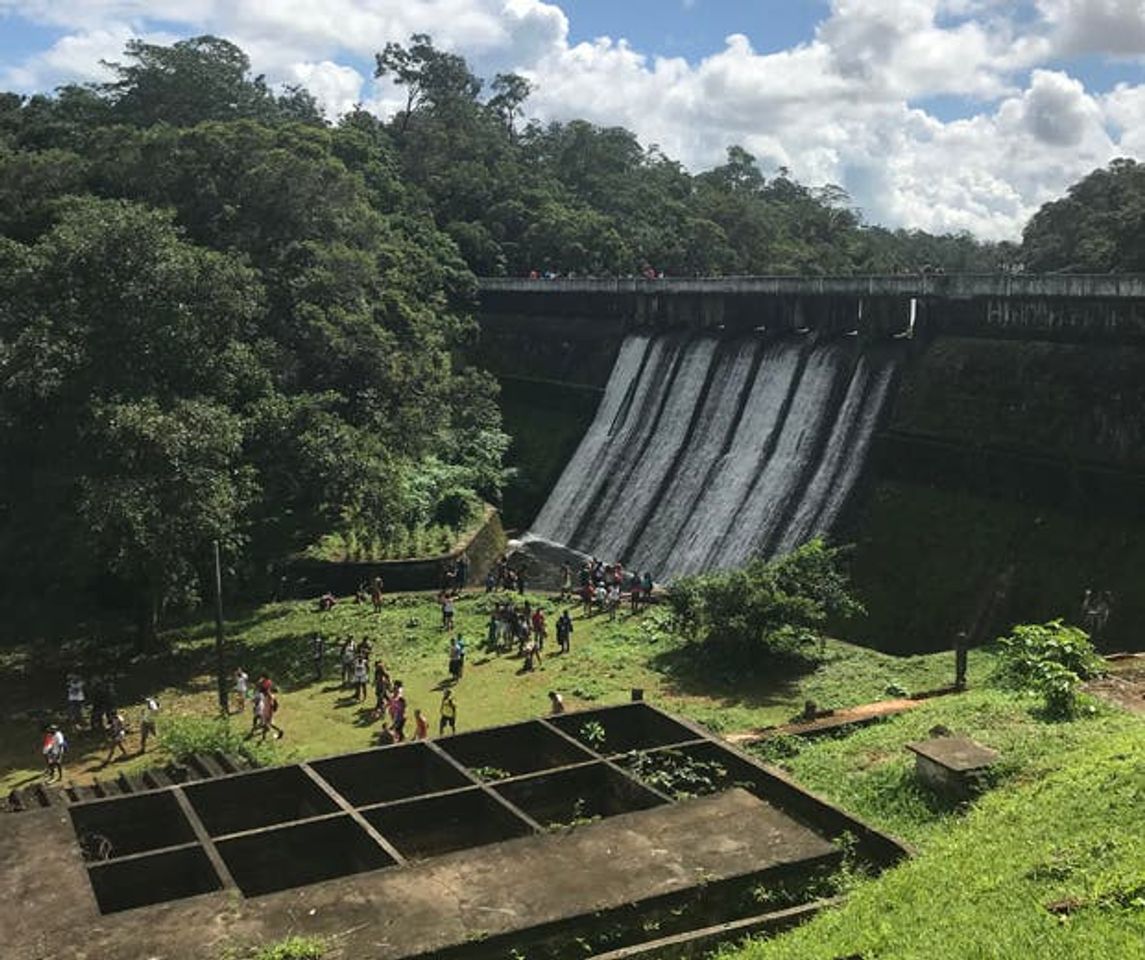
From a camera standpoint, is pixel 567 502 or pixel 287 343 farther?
pixel 567 502

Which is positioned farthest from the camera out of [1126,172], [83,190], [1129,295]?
[1126,172]

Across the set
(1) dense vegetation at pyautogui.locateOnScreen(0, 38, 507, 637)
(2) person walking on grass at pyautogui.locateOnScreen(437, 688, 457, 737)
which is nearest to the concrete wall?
(1) dense vegetation at pyautogui.locateOnScreen(0, 38, 507, 637)

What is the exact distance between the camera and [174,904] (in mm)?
11406

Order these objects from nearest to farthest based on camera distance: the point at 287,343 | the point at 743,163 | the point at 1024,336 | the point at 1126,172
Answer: the point at 1024,336
the point at 287,343
the point at 1126,172
the point at 743,163

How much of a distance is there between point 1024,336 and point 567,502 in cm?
1758

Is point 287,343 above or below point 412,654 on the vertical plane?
above

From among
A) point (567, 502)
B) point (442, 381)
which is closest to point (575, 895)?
point (442, 381)

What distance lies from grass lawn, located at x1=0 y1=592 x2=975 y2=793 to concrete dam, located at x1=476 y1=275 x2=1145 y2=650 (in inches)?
223

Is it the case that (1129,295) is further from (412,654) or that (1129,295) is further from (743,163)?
(743,163)

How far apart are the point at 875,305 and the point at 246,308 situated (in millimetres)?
19604

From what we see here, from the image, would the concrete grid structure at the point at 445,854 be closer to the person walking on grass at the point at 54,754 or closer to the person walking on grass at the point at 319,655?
the person walking on grass at the point at 54,754

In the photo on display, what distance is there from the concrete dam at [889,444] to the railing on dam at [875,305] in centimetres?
7

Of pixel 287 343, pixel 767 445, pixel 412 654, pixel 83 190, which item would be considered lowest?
pixel 412 654

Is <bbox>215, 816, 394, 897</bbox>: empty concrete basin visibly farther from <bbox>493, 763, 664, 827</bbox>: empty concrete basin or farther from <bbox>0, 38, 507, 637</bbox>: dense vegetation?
<bbox>0, 38, 507, 637</bbox>: dense vegetation
